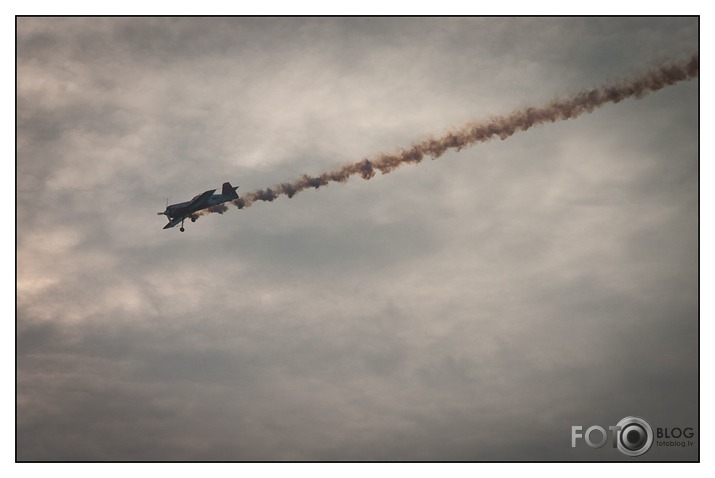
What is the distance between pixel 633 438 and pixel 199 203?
213 feet

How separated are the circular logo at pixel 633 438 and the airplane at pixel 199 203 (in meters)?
59.2

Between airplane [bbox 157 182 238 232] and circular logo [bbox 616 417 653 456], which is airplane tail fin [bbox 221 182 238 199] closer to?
airplane [bbox 157 182 238 232]

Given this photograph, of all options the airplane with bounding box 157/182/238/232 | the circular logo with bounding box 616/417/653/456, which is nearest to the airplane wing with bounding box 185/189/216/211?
the airplane with bounding box 157/182/238/232

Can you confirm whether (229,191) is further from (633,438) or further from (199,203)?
(633,438)

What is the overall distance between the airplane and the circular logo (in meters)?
59.2

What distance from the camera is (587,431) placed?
99750 millimetres

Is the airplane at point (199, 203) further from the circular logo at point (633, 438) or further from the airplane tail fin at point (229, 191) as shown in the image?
the circular logo at point (633, 438)

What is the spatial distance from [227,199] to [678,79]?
6161cm

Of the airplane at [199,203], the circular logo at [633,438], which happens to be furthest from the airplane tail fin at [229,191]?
the circular logo at [633,438]

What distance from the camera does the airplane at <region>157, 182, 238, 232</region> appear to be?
124125mm

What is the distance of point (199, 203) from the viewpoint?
125 m

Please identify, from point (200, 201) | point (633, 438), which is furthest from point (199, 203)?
point (633, 438)

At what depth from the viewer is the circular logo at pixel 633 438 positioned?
330 feet
